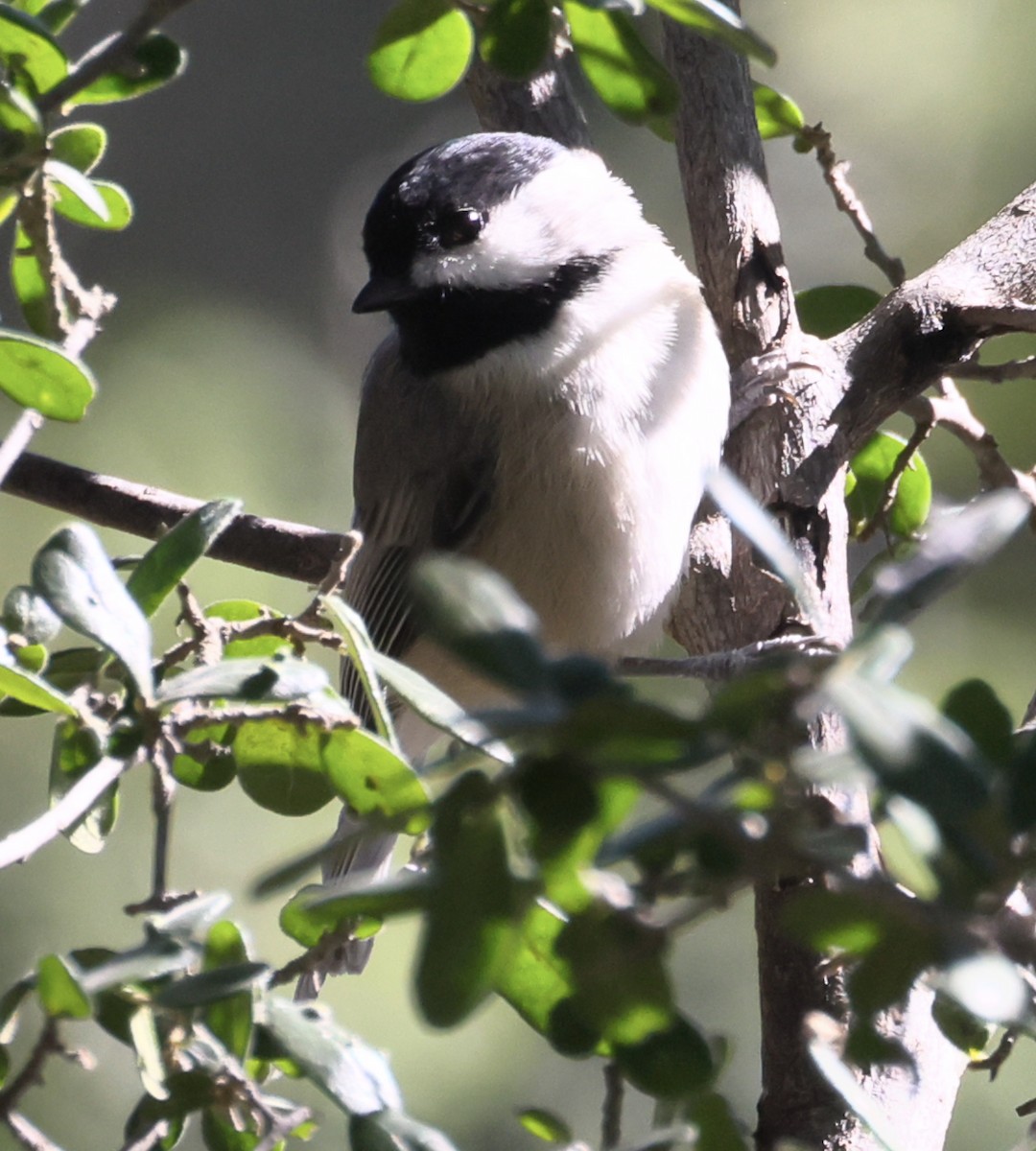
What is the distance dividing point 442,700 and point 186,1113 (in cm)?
28

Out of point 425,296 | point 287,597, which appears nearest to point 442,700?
point 425,296

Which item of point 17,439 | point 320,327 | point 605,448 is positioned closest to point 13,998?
point 17,439

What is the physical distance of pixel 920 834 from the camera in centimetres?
57

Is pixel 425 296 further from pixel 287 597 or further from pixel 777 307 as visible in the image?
pixel 287 597

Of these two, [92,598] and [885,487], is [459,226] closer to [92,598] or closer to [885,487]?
[885,487]

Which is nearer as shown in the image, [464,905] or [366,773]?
[464,905]

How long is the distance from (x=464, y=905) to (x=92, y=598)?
1.39 feet

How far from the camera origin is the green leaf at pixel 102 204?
52.5 inches

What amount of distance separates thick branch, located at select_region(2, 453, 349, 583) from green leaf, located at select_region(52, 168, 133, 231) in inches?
18.8

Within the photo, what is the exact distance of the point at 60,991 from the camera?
785 mm

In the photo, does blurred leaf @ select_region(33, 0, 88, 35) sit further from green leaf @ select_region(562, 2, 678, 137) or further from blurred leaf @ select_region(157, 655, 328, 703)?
blurred leaf @ select_region(157, 655, 328, 703)

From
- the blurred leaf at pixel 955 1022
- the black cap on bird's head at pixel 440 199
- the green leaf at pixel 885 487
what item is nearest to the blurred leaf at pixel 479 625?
the blurred leaf at pixel 955 1022

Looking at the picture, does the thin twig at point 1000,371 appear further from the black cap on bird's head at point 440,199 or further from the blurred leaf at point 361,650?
the blurred leaf at point 361,650

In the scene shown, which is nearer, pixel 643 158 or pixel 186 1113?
pixel 186 1113
